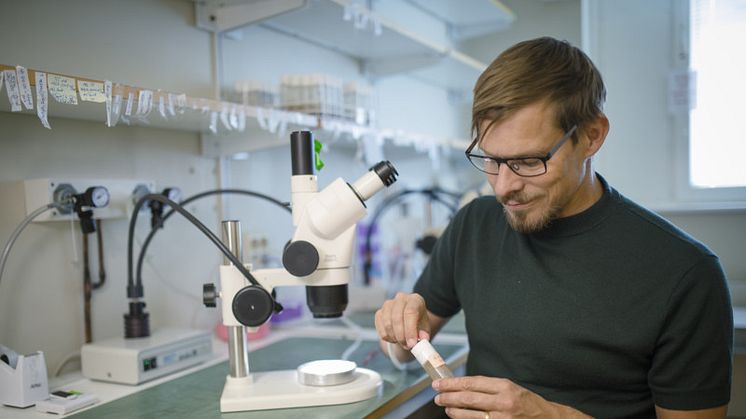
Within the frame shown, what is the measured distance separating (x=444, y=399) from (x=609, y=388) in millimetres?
359

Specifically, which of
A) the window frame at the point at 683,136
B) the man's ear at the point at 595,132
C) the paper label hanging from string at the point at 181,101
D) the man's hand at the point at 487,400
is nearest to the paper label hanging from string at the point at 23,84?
the paper label hanging from string at the point at 181,101

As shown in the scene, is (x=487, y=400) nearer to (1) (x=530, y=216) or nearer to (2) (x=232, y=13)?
(1) (x=530, y=216)

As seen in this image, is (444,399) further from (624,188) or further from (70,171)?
(624,188)

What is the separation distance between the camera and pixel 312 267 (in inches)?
41.4

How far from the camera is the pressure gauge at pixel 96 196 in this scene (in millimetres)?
1269

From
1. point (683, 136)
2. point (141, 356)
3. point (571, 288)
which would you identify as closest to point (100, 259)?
point (141, 356)

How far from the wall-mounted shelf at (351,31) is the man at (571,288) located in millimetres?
698

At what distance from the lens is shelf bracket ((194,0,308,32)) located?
1546 mm

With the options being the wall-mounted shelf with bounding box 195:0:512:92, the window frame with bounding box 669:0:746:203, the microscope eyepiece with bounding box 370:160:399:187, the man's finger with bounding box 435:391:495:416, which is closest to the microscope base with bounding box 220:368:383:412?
the man's finger with bounding box 435:391:495:416

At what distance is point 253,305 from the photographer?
106 centimetres

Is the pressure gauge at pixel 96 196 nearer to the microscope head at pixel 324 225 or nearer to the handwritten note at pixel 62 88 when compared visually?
the handwritten note at pixel 62 88

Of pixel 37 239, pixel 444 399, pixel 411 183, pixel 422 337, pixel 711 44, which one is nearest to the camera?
pixel 444 399

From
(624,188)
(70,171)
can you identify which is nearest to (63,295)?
(70,171)

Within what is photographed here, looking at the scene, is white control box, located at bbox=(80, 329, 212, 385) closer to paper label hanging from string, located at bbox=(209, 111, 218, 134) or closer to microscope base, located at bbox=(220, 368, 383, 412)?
microscope base, located at bbox=(220, 368, 383, 412)
